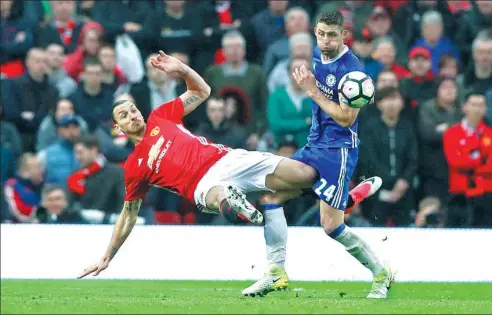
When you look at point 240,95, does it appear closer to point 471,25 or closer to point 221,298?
point 471,25

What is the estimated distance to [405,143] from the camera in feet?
56.8

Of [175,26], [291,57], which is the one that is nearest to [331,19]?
[291,57]

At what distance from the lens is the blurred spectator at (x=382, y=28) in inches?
765

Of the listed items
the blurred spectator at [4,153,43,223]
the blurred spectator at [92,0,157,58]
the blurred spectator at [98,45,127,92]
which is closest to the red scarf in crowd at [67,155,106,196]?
the blurred spectator at [4,153,43,223]

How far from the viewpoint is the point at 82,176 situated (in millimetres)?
17562

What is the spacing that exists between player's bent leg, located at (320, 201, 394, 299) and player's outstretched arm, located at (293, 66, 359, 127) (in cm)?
92

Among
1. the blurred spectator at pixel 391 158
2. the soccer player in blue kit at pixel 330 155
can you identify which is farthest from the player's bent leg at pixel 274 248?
the blurred spectator at pixel 391 158

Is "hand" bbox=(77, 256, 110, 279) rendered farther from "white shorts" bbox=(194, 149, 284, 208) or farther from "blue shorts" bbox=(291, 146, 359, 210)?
"blue shorts" bbox=(291, 146, 359, 210)

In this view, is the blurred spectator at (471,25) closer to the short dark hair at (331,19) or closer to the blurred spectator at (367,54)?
the blurred spectator at (367,54)

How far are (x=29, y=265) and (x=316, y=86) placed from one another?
6.49 metres

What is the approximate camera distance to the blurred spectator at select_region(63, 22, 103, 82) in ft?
63.2

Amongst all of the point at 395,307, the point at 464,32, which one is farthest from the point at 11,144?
the point at 395,307

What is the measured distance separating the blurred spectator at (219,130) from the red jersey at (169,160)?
210 inches

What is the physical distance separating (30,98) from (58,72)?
697 millimetres
